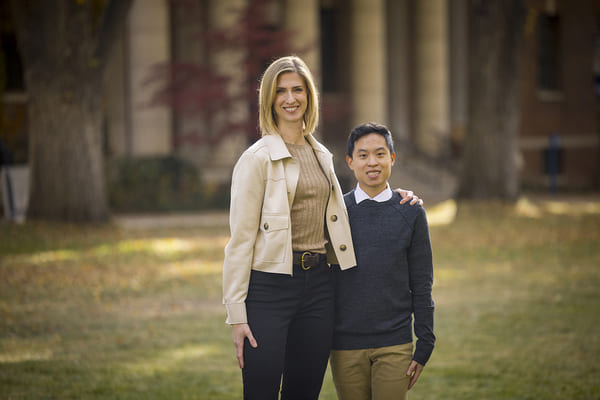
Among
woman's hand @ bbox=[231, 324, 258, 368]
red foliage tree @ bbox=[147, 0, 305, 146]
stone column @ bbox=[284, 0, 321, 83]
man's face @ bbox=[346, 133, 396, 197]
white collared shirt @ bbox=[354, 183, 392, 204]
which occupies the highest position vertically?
stone column @ bbox=[284, 0, 321, 83]

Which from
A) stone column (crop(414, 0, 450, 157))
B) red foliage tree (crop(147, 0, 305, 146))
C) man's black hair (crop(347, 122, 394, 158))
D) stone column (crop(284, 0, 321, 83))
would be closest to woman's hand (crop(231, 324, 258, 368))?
man's black hair (crop(347, 122, 394, 158))

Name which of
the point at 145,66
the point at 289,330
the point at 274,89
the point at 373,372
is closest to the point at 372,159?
the point at 274,89

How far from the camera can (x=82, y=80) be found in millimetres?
12852

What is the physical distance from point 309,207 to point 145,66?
1581cm

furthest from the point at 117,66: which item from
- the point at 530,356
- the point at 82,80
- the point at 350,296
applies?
the point at 350,296

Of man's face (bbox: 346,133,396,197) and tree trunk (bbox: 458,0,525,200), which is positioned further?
tree trunk (bbox: 458,0,525,200)

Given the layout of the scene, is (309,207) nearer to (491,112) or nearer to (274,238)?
(274,238)

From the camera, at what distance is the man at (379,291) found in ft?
10.7

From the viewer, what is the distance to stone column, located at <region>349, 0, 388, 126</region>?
72.0 feet

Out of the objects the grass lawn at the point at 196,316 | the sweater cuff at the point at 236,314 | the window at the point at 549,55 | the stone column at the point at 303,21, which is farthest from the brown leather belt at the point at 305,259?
the window at the point at 549,55

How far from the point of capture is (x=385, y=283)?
3.29 metres

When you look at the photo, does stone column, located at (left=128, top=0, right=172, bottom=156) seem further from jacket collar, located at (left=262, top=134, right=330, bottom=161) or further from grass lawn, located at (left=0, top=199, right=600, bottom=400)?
jacket collar, located at (left=262, top=134, right=330, bottom=161)

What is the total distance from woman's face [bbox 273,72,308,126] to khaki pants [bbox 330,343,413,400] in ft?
3.63

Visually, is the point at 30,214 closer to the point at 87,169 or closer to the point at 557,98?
the point at 87,169
